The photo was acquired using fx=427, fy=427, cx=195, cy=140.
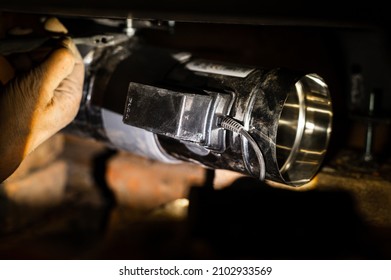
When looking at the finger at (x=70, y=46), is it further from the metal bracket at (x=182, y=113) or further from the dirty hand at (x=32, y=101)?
the metal bracket at (x=182, y=113)

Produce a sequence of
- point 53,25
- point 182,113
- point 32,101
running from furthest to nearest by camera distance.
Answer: point 53,25, point 32,101, point 182,113

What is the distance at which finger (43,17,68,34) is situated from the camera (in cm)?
103

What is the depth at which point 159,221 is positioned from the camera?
4.37ft

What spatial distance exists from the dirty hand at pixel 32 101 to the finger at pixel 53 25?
0.08m

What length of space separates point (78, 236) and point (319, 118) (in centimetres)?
95

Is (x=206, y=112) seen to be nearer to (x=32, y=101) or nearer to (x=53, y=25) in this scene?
(x=32, y=101)

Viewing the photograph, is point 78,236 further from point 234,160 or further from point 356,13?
point 356,13

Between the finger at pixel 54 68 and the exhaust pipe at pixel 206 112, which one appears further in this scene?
the finger at pixel 54 68

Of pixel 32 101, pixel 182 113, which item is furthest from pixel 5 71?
pixel 182 113

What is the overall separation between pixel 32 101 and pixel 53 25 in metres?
0.23

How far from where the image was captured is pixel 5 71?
920 mm

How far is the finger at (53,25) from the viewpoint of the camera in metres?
1.03

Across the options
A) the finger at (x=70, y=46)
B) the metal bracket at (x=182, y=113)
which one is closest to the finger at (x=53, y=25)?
the finger at (x=70, y=46)

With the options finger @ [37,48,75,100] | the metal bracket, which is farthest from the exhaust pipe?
finger @ [37,48,75,100]
